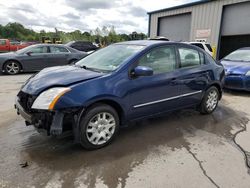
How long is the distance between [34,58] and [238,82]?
8.13 meters

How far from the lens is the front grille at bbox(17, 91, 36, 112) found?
3.01 metres

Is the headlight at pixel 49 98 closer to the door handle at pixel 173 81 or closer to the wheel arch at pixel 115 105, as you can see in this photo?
the wheel arch at pixel 115 105

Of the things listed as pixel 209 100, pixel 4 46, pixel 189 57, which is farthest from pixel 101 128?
pixel 4 46

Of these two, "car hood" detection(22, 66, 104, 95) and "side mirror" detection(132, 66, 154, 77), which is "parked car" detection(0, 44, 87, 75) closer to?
"car hood" detection(22, 66, 104, 95)

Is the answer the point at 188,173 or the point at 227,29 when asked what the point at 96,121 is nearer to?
the point at 188,173

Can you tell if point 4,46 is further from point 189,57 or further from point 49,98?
point 49,98

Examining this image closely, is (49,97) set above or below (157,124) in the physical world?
above

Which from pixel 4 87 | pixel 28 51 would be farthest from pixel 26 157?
pixel 28 51

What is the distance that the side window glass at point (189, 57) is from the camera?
4168 millimetres

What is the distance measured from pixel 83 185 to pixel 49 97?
45.6 inches

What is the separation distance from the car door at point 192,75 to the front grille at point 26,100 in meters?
2.43

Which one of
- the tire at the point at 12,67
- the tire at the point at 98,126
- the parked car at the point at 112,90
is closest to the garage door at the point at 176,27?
the tire at the point at 12,67

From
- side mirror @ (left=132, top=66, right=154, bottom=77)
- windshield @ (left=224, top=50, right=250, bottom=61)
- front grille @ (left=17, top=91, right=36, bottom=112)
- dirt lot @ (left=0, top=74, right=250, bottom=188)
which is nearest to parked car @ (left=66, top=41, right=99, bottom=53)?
windshield @ (left=224, top=50, right=250, bottom=61)

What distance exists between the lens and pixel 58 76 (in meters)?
3.26
